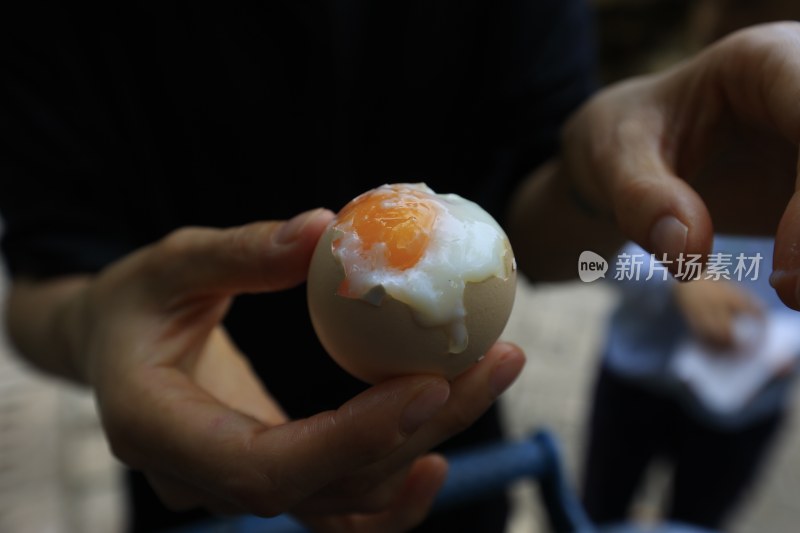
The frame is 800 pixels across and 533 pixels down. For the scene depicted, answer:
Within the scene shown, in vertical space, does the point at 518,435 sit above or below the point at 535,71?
below

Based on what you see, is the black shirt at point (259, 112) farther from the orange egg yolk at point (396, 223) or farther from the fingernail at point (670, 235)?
the fingernail at point (670, 235)

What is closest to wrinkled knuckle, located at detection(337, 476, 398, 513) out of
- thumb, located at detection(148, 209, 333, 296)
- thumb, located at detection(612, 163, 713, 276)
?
thumb, located at detection(148, 209, 333, 296)

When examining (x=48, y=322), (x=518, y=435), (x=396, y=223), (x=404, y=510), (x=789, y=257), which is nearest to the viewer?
(x=789, y=257)

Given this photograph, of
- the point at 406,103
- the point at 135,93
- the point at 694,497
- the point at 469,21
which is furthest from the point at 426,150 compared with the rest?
the point at 694,497

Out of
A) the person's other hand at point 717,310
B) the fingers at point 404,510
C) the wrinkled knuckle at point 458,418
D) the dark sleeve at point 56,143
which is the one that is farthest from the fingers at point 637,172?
the dark sleeve at point 56,143

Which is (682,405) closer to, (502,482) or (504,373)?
(502,482)

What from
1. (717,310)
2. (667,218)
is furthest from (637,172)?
(717,310)
